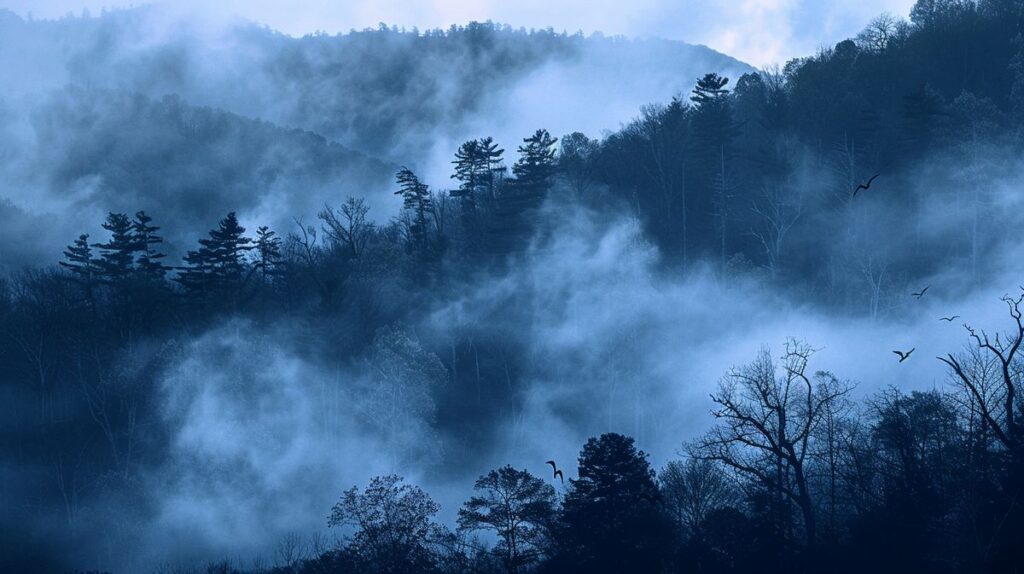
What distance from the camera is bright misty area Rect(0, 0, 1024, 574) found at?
36906mm

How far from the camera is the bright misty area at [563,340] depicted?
36906 mm

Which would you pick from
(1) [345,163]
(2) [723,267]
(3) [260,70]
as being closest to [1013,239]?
(2) [723,267]

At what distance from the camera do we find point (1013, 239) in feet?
197

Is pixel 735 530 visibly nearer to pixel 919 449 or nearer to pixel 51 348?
pixel 919 449

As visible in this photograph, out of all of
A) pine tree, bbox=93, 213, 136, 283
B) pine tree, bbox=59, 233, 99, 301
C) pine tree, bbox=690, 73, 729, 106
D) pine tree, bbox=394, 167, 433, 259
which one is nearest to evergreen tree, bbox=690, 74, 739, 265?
pine tree, bbox=690, 73, 729, 106

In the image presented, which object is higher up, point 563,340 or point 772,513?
point 563,340

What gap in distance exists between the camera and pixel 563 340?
64938mm

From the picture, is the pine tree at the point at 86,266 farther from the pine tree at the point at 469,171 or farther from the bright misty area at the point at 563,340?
the pine tree at the point at 469,171

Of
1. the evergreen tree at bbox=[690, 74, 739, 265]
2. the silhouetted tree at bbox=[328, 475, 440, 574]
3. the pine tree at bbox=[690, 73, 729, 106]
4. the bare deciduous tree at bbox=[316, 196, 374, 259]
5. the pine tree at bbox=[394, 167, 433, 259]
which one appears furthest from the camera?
the pine tree at bbox=[690, 73, 729, 106]

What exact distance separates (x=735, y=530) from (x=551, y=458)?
96.3 ft

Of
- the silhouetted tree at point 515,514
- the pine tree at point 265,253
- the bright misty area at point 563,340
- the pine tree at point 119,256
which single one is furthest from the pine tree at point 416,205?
the silhouetted tree at point 515,514

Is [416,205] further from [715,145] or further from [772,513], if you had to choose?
[772,513]

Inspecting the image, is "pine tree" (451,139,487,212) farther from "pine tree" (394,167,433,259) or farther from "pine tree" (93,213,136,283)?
"pine tree" (93,213,136,283)

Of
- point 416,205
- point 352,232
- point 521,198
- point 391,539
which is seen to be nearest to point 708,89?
point 521,198
